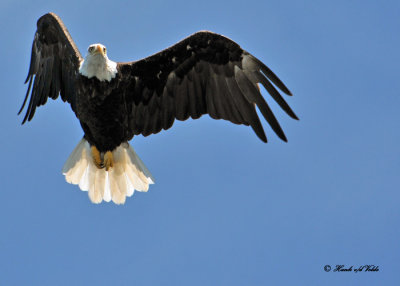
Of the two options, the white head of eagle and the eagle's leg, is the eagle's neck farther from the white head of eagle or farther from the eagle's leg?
the eagle's leg

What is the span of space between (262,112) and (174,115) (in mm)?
1280

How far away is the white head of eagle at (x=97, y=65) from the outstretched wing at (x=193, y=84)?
0.26 metres

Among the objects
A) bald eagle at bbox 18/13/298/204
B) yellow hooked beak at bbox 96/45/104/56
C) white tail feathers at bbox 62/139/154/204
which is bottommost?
white tail feathers at bbox 62/139/154/204

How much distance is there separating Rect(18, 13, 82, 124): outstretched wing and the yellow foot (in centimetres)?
83

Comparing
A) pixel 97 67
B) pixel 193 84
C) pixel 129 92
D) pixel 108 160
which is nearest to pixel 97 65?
pixel 97 67

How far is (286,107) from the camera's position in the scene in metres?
7.80

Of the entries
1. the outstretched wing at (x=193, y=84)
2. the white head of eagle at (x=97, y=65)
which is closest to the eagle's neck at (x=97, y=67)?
the white head of eagle at (x=97, y=65)

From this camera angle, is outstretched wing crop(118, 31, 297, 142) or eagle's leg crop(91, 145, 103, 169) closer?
outstretched wing crop(118, 31, 297, 142)

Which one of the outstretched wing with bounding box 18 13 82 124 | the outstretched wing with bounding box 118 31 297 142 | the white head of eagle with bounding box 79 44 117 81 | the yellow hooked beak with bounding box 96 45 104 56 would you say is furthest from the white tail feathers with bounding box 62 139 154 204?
the yellow hooked beak with bounding box 96 45 104 56

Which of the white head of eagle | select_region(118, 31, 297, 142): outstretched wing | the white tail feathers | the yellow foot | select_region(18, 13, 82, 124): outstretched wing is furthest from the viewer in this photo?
the white tail feathers

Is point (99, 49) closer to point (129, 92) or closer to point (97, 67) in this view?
point (97, 67)

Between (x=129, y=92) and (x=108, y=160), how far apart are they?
3.33ft

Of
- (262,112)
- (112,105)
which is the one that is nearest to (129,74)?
(112,105)

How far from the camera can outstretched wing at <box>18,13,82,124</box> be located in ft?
29.3
